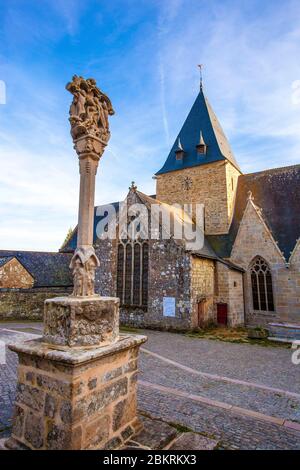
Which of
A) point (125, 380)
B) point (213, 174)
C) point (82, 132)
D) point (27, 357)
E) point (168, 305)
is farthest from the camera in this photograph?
point (213, 174)

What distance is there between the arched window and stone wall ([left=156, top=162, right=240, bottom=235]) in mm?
3232

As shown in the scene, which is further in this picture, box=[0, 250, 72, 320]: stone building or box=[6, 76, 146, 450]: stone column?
box=[0, 250, 72, 320]: stone building

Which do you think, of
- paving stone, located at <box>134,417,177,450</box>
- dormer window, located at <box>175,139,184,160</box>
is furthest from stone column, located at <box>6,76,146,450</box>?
dormer window, located at <box>175,139,184,160</box>

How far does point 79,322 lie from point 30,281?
58.6 feet

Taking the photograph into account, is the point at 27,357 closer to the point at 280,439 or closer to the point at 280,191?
the point at 280,439

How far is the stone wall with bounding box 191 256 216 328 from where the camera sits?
12250 millimetres

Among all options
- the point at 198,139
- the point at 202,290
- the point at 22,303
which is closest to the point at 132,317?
the point at 202,290

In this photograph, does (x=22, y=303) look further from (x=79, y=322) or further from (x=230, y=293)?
(x=79, y=322)

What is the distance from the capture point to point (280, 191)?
16812 mm

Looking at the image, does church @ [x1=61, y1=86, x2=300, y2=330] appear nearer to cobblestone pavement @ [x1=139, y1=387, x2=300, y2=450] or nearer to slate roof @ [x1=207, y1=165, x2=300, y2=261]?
slate roof @ [x1=207, y1=165, x2=300, y2=261]

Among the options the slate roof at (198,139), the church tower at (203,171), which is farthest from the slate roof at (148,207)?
the slate roof at (198,139)
